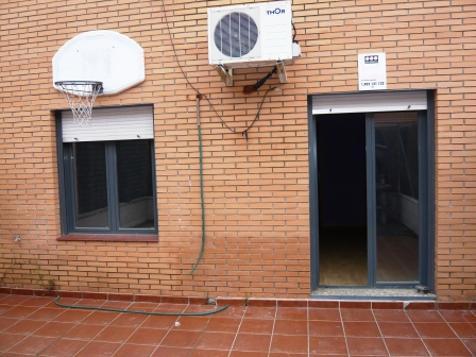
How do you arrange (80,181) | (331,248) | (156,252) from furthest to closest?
(331,248)
(80,181)
(156,252)

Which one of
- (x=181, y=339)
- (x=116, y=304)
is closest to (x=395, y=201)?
(x=181, y=339)

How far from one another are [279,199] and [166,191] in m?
1.39

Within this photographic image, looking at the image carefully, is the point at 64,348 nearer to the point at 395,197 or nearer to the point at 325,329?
the point at 325,329

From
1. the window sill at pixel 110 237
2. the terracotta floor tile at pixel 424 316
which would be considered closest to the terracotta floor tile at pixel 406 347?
the terracotta floor tile at pixel 424 316

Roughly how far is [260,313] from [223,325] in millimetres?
502

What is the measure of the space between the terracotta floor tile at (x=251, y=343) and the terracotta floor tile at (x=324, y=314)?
71 cm

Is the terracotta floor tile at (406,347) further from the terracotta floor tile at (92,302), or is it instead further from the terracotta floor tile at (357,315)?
the terracotta floor tile at (92,302)

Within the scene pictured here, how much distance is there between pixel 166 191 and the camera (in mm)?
5449

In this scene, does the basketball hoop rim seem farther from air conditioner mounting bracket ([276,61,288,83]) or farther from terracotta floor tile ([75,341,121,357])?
terracotta floor tile ([75,341,121,357])

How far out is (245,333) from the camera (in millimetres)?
4613

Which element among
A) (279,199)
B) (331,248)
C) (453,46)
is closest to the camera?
(453,46)

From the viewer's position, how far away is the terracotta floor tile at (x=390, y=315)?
4809 millimetres

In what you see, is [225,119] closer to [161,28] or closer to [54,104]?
[161,28]

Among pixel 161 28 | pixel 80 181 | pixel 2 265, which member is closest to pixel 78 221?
pixel 80 181
